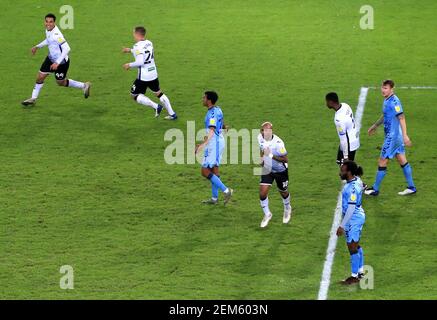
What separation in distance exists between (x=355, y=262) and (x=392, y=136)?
167 inches

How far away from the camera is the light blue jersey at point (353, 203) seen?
17.3 metres

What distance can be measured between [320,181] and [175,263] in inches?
193

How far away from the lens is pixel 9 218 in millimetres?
20391

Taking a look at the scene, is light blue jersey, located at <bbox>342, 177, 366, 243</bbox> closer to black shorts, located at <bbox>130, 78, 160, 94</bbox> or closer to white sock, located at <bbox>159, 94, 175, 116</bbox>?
white sock, located at <bbox>159, 94, 175, 116</bbox>

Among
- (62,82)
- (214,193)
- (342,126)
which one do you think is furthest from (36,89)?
(342,126)

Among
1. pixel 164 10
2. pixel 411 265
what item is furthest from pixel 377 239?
pixel 164 10

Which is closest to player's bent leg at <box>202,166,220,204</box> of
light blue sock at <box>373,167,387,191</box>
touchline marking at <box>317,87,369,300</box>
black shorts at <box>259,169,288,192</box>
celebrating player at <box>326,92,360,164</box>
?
black shorts at <box>259,169,288,192</box>

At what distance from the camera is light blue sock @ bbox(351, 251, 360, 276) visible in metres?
17.5

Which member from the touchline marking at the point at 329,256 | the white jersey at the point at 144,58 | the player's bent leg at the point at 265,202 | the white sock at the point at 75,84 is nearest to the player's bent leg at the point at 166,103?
the white jersey at the point at 144,58

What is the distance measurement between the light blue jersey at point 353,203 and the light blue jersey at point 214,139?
3795mm

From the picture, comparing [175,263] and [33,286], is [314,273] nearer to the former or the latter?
[175,263]

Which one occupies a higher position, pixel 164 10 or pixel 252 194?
pixel 164 10

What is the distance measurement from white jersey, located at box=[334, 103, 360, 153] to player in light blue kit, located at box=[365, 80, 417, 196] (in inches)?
28.1

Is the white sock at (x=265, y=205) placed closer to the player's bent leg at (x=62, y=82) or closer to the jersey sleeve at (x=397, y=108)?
the jersey sleeve at (x=397, y=108)
